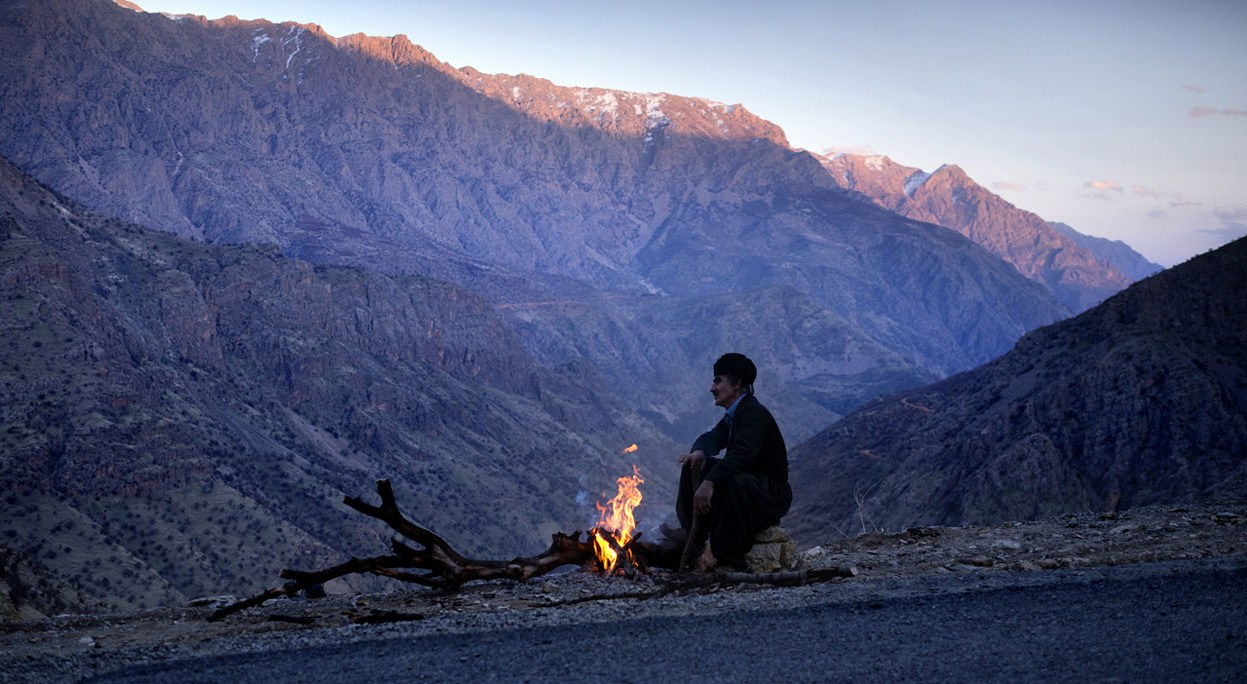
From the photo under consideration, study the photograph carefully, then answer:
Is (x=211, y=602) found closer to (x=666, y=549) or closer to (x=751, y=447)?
(x=666, y=549)

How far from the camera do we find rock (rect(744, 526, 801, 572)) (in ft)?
35.9

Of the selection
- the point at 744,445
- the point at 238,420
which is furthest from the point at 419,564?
the point at 238,420

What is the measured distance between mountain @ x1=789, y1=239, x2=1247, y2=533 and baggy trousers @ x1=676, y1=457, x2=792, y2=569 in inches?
1248

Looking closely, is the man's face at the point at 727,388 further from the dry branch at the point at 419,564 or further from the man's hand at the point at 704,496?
the dry branch at the point at 419,564

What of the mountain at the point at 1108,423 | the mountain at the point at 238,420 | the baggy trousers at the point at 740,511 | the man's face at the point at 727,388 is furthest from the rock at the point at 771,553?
the mountain at the point at 1108,423

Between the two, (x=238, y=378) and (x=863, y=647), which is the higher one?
(x=863, y=647)

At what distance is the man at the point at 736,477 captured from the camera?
1063 cm

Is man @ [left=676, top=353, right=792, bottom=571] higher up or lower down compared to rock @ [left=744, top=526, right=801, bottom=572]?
higher up

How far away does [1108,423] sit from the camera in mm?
49594

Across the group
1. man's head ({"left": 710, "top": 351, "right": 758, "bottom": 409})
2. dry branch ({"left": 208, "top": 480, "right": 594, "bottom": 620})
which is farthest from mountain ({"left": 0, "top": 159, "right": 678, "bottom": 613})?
man's head ({"left": 710, "top": 351, "right": 758, "bottom": 409})

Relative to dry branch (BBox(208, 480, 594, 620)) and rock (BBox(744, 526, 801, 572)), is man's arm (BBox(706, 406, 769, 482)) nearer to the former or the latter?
rock (BBox(744, 526, 801, 572))

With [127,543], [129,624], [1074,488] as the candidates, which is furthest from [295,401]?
[129,624]

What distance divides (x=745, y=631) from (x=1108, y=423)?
151 feet

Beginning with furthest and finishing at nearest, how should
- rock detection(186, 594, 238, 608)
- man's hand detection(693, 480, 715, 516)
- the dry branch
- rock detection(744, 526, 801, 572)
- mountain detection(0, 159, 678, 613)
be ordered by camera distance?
mountain detection(0, 159, 678, 613), rock detection(186, 594, 238, 608), rock detection(744, 526, 801, 572), man's hand detection(693, 480, 715, 516), the dry branch
